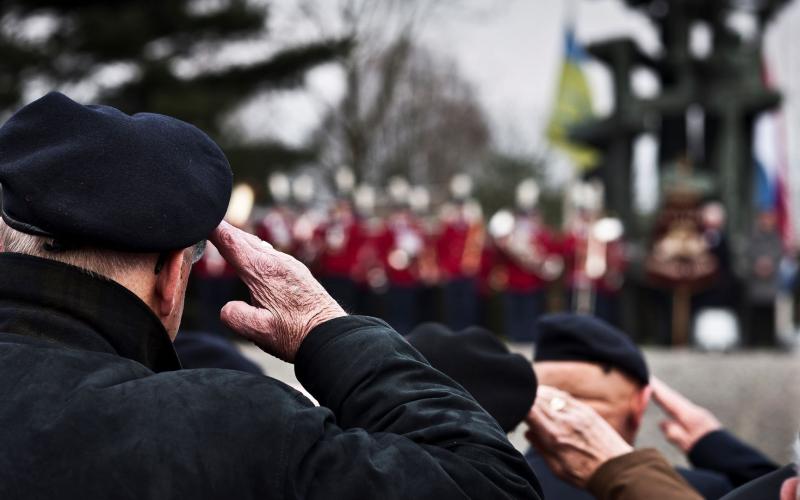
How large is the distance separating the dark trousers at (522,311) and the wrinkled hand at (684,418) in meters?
12.6

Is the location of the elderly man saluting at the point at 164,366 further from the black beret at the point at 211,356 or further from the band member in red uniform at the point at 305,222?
the band member in red uniform at the point at 305,222

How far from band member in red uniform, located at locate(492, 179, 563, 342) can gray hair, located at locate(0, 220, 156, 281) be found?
46.7ft

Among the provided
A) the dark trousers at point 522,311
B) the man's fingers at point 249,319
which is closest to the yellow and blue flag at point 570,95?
the dark trousers at point 522,311

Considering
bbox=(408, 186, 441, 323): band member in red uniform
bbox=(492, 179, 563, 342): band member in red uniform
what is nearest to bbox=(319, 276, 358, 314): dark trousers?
bbox=(408, 186, 441, 323): band member in red uniform

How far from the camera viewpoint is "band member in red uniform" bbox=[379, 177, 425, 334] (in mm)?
16141

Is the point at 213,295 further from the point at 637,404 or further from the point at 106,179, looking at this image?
the point at 106,179

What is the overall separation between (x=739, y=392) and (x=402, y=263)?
8099 mm

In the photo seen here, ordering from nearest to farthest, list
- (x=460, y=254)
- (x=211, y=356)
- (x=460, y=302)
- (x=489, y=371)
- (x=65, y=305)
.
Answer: (x=65, y=305), (x=489, y=371), (x=211, y=356), (x=460, y=254), (x=460, y=302)

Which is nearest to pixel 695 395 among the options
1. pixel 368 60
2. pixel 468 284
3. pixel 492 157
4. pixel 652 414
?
pixel 652 414

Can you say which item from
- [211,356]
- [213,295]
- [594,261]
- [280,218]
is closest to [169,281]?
[211,356]

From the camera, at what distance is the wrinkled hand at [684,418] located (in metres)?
3.14

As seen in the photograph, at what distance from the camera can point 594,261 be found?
1592 centimetres

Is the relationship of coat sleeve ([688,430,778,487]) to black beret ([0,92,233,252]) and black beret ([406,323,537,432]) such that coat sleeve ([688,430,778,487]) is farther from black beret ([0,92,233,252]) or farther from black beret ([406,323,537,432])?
black beret ([0,92,233,252])

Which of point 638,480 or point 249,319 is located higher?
point 249,319
